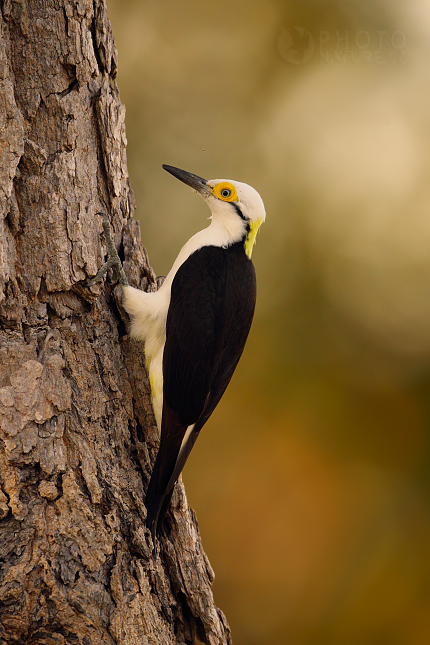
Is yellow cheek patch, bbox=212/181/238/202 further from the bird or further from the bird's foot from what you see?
the bird's foot

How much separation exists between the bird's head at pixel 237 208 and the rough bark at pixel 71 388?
46 centimetres

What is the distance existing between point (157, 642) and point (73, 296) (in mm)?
1096

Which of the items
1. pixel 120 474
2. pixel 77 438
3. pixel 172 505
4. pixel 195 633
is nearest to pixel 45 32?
pixel 77 438

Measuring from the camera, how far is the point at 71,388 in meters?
1.64

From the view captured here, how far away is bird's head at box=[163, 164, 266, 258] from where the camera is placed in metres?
2.22

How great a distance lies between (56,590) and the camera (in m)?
1.45

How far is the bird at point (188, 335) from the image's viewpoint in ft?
5.91

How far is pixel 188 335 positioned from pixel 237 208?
0.65 metres

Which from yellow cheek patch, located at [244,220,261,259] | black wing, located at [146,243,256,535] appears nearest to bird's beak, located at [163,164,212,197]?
yellow cheek patch, located at [244,220,261,259]

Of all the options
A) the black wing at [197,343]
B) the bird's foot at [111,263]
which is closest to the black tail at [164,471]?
the black wing at [197,343]

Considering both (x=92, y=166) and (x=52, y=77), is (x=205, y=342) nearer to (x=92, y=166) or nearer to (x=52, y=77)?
(x=92, y=166)

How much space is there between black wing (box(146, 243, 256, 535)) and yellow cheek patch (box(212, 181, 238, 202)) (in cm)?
28

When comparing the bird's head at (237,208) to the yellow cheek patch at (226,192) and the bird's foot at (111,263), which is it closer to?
the yellow cheek patch at (226,192)

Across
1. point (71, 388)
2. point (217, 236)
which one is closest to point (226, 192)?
point (217, 236)
